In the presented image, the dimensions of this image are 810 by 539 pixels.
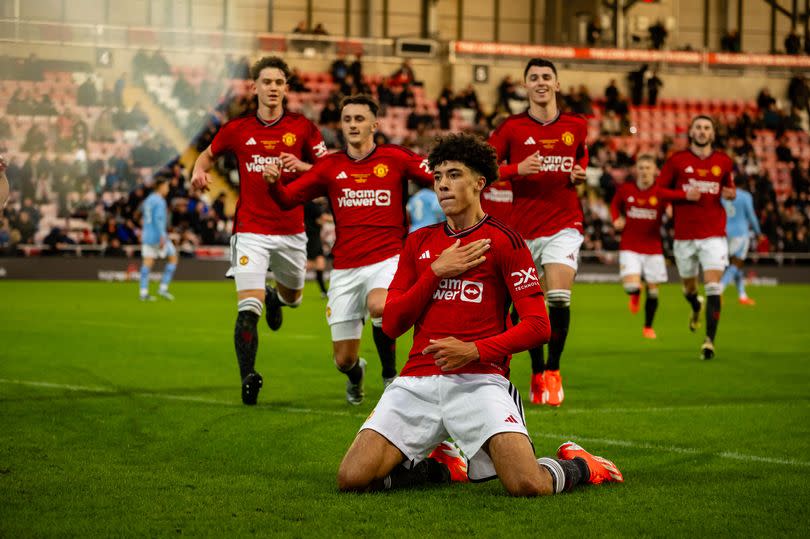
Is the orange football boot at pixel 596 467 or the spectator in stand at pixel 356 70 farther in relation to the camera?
the spectator in stand at pixel 356 70

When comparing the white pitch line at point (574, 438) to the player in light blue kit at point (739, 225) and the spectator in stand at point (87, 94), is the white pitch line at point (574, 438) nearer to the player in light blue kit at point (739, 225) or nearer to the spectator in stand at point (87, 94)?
the player in light blue kit at point (739, 225)

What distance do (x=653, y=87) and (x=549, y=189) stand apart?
2993 centimetres

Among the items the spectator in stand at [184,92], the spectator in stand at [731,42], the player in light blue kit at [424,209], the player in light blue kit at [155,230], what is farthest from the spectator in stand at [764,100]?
the player in light blue kit at [155,230]

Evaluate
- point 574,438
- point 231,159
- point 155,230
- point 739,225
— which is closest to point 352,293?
point 574,438

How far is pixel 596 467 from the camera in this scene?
617 centimetres

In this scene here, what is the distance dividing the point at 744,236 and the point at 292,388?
14439 mm

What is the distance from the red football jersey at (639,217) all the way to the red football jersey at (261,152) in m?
7.55

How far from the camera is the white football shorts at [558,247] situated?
9703 millimetres

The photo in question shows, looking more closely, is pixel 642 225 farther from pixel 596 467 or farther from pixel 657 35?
pixel 657 35

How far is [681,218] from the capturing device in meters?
14.0

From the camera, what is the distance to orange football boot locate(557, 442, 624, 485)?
6.14 metres

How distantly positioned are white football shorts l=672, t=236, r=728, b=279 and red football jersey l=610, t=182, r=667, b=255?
221 centimetres

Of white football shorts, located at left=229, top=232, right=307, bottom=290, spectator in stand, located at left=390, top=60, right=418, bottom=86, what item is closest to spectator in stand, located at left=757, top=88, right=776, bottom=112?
spectator in stand, located at left=390, top=60, right=418, bottom=86

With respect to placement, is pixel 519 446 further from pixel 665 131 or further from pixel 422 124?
pixel 665 131
